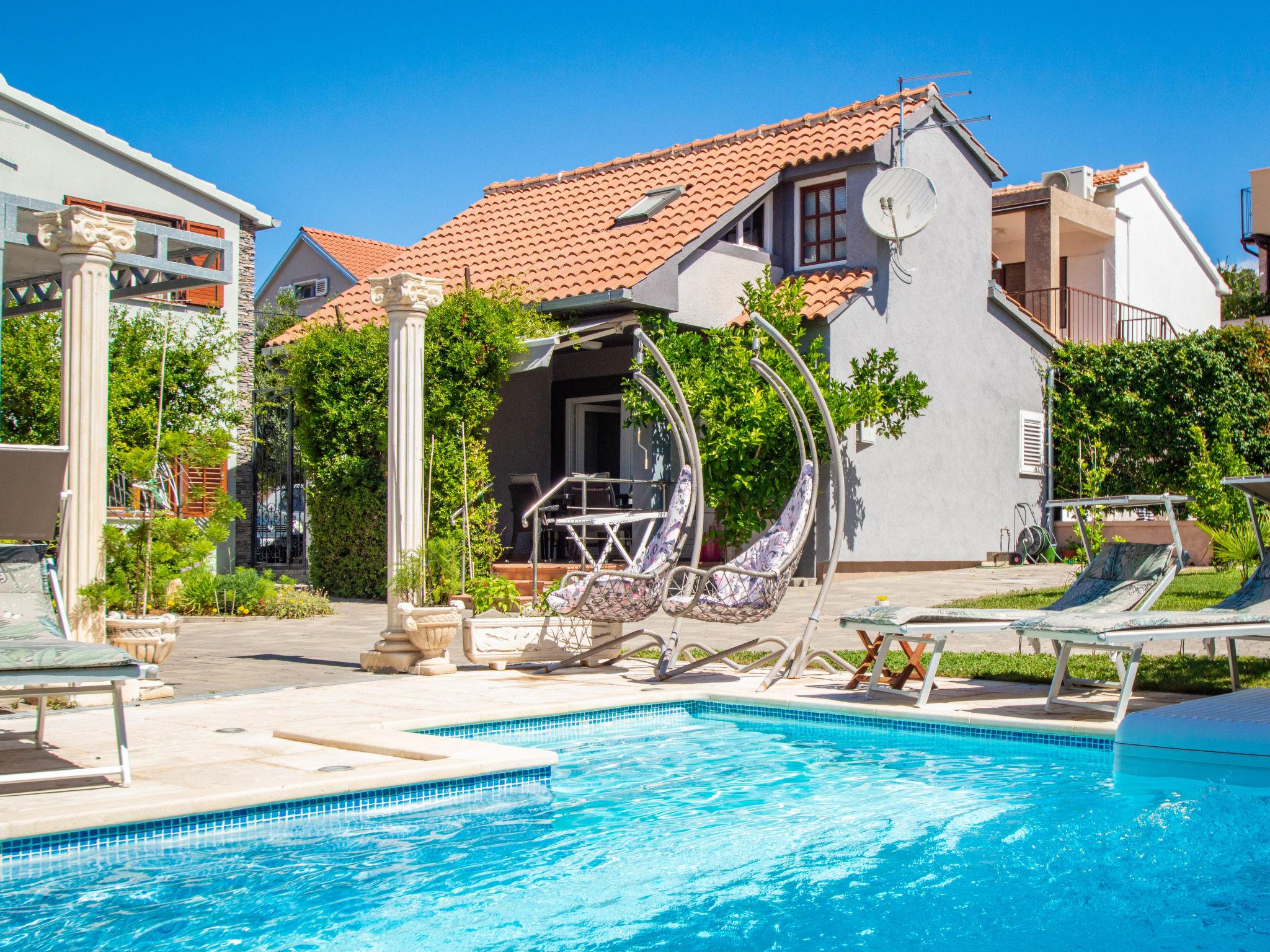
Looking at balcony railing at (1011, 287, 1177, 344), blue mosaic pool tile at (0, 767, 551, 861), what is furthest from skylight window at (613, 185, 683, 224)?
blue mosaic pool tile at (0, 767, 551, 861)

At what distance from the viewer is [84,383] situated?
756 cm

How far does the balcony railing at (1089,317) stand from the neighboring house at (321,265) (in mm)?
17595

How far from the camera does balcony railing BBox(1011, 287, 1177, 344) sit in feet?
76.4

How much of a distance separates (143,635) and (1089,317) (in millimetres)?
21641

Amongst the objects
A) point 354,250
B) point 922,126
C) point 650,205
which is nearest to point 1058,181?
point 922,126

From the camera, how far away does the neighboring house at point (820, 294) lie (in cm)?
1673

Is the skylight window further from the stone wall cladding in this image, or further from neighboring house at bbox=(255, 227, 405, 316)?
neighboring house at bbox=(255, 227, 405, 316)

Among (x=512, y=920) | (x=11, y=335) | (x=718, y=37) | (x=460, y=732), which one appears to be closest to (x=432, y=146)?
(x=718, y=37)

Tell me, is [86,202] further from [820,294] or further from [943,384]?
[943,384]

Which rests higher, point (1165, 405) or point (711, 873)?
point (1165, 405)

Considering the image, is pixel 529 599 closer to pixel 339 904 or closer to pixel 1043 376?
pixel 339 904

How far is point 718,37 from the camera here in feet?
53.0

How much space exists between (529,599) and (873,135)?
926cm

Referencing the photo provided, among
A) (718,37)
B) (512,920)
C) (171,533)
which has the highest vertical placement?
(718,37)
